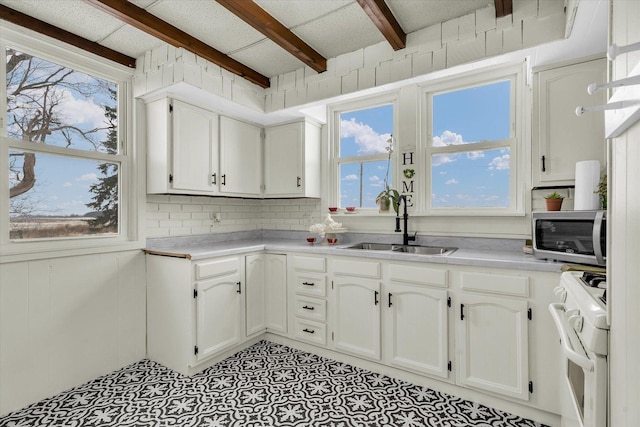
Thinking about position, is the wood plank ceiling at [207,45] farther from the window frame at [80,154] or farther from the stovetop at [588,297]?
the stovetop at [588,297]

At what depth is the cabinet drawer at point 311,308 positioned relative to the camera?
2799 mm

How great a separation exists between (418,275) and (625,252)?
5.04ft

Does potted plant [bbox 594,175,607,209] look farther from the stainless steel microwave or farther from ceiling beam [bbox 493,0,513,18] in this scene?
ceiling beam [bbox 493,0,513,18]

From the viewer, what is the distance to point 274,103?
3.28 metres

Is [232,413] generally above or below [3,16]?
below

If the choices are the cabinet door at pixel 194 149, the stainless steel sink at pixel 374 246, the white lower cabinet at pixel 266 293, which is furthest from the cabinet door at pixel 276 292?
the cabinet door at pixel 194 149

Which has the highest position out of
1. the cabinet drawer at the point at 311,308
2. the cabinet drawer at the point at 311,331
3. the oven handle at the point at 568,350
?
the oven handle at the point at 568,350

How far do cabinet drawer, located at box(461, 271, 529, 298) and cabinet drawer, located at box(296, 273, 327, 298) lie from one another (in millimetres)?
1129

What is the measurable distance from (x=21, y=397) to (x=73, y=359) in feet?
1.05

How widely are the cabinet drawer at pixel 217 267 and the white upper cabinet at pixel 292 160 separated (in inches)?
39.5

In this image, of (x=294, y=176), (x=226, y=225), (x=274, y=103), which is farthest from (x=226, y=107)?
(x=226, y=225)

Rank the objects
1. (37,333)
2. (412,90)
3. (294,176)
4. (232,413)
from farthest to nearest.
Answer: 1. (294,176)
2. (412,90)
3. (37,333)
4. (232,413)

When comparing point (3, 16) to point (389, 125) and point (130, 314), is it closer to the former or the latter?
point (130, 314)

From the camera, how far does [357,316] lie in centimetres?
261
